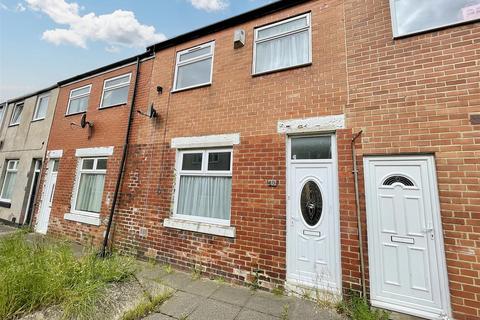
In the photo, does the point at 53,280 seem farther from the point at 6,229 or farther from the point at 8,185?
the point at 8,185

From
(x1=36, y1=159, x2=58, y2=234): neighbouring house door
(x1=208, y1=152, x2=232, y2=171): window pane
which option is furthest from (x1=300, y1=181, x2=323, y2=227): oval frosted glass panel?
(x1=36, y1=159, x2=58, y2=234): neighbouring house door

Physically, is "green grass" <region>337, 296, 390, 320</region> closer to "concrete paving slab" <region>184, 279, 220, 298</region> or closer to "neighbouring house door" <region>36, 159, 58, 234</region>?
"concrete paving slab" <region>184, 279, 220, 298</region>

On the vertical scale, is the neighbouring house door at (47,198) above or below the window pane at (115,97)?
below

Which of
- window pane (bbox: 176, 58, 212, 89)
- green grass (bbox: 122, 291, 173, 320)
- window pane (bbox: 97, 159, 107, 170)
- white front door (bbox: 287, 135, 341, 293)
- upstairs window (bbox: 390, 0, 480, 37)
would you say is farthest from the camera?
window pane (bbox: 97, 159, 107, 170)

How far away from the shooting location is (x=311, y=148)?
4.55 meters

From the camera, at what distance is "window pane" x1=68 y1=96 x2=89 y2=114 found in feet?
29.0

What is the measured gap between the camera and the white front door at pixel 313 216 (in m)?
4.02

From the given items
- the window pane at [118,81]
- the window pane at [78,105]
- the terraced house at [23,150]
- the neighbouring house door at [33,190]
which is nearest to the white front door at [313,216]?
the window pane at [118,81]

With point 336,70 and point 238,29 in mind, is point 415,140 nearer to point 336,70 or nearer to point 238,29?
point 336,70

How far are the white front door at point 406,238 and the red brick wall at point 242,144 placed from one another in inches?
57.1

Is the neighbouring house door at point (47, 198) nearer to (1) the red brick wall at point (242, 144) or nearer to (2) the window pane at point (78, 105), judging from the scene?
(2) the window pane at point (78, 105)

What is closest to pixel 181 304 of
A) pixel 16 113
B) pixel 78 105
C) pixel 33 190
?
pixel 78 105

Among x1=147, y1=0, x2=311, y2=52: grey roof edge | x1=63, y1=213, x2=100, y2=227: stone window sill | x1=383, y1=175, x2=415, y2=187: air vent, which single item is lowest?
x1=63, y1=213, x2=100, y2=227: stone window sill

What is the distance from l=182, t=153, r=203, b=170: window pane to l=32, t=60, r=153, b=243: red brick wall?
8.13ft
